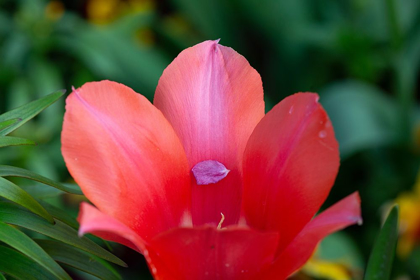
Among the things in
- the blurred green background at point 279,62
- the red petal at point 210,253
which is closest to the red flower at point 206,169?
the red petal at point 210,253

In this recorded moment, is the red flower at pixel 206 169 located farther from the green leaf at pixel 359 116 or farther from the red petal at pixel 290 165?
the green leaf at pixel 359 116

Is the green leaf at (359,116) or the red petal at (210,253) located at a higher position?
the green leaf at (359,116)

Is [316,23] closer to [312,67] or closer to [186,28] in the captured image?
[312,67]

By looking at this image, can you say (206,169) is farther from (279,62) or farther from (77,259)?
(279,62)

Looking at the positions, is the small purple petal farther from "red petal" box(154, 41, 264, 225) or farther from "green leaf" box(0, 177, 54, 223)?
"green leaf" box(0, 177, 54, 223)

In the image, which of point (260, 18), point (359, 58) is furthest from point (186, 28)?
point (359, 58)

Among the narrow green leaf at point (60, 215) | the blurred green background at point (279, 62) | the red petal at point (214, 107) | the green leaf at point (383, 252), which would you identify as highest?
the blurred green background at point (279, 62)

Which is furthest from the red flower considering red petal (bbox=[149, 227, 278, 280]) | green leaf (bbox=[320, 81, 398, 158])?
green leaf (bbox=[320, 81, 398, 158])
